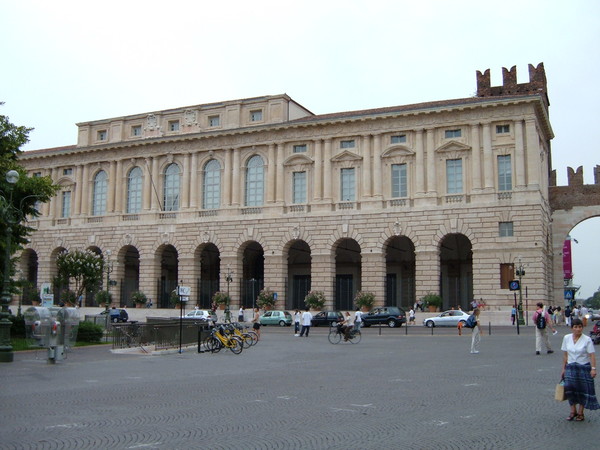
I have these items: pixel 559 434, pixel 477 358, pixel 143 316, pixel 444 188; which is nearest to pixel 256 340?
pixel 477 358

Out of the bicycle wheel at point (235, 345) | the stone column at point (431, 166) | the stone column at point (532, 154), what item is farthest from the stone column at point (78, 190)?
the bicycle wheel at point (235, 345)

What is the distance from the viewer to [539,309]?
21781 millimetres

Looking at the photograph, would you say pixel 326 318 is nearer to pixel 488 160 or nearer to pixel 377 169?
pixel 377 169

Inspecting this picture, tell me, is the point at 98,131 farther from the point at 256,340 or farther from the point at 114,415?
the point at 114,415

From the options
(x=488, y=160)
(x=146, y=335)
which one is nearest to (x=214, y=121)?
(x=488, y=160)

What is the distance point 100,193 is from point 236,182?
13979 millimetres

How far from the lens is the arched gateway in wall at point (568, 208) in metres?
53.6

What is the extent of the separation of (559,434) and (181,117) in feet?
169

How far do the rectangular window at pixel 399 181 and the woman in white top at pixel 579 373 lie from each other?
3928 centimetres

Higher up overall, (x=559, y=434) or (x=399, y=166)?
(x=399, y=166)

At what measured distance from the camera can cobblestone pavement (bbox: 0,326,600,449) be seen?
8398mm

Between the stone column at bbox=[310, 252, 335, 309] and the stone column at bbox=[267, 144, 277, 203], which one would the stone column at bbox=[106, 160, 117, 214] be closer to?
the stone column at bbox=[267, 144, 277, 203]

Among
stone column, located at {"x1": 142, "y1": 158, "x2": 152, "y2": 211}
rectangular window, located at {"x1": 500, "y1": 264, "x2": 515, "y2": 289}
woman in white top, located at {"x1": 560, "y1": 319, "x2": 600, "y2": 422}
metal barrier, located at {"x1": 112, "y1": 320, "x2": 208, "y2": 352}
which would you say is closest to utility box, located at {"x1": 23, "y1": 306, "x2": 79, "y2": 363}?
metal barrier, located at {"x1": 112, "y1": 320, "x2": 208, "y2": 352}

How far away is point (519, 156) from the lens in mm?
45500
